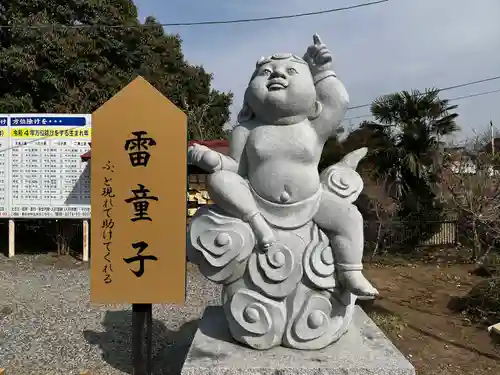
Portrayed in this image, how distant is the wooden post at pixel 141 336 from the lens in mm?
3297

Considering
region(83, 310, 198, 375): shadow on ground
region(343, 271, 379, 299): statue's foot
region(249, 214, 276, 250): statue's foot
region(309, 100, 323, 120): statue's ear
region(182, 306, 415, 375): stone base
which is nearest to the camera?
region(182, 306, 415, 375): stone base

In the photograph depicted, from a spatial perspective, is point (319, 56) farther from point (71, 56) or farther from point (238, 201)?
point (71, 56)

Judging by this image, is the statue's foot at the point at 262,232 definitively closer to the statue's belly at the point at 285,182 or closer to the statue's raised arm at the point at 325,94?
the statue's belly at the point at 285,182

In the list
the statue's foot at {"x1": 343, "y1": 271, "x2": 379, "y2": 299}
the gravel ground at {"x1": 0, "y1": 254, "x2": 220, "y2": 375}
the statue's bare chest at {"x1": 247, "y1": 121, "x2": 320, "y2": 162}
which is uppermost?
the statue's bare chest at {"x1": 247, "y1": 121, "x2": 320, "y2": 162}

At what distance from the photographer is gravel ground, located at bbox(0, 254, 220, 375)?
409 cm

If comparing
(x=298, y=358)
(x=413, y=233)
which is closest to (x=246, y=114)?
(x=298, y=358)

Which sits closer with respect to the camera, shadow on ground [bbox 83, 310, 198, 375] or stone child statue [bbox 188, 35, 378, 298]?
stone child statue [bbox 188, 35, 378, 298]

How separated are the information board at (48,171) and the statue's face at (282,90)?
581cm

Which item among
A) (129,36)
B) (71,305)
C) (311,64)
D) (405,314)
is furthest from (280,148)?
(129,36)

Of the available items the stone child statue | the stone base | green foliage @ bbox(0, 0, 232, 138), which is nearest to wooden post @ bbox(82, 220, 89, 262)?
green foliage @ bbox(0, 0, 232, 138)

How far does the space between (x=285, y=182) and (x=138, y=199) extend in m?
1.02

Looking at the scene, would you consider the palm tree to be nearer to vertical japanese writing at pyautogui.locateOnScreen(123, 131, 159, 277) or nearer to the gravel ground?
the gravel ground

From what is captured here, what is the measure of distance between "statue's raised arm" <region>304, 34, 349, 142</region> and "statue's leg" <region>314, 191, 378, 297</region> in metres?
0.46

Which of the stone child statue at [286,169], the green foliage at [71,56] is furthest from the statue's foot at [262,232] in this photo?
the green foliage at [71,56]
